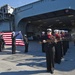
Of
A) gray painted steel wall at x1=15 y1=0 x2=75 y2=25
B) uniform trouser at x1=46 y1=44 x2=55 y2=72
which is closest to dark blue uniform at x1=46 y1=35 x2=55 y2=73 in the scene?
uniform trouser at x1=46 y1=44 x2=55 y2=72

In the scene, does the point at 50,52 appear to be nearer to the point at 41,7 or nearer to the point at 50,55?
the point at 50,55

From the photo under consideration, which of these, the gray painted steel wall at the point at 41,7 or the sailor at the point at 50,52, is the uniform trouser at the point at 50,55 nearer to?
the sailor at the point at 50,52

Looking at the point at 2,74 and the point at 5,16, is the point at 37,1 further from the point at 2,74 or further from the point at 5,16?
the point at 2,74

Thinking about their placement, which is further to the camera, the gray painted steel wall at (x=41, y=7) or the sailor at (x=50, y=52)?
the gray painted steel wall at (x=41, y=7)

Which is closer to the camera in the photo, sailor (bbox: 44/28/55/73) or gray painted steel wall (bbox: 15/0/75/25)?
sailor (bbox: 44/28/55/73)

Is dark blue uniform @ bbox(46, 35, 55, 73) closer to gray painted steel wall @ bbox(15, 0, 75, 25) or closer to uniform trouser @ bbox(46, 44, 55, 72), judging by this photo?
uniform trouser @ bbox(46, 44, 55, 72)

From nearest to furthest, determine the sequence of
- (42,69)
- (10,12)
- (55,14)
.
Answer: (42,69) < (55,14) < (10,12)

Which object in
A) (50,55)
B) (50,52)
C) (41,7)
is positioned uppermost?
(41,7)

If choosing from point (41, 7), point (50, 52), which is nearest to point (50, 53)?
point (50, 52)

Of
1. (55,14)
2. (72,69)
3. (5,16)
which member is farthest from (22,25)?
(72,69)

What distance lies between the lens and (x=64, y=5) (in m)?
41.2

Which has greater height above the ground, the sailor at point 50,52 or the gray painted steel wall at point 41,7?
the gray painted steel wall at point 41,7

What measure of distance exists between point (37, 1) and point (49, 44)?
3657cm

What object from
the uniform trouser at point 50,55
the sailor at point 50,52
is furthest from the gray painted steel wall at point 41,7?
the uniform trouser at point 50,55
